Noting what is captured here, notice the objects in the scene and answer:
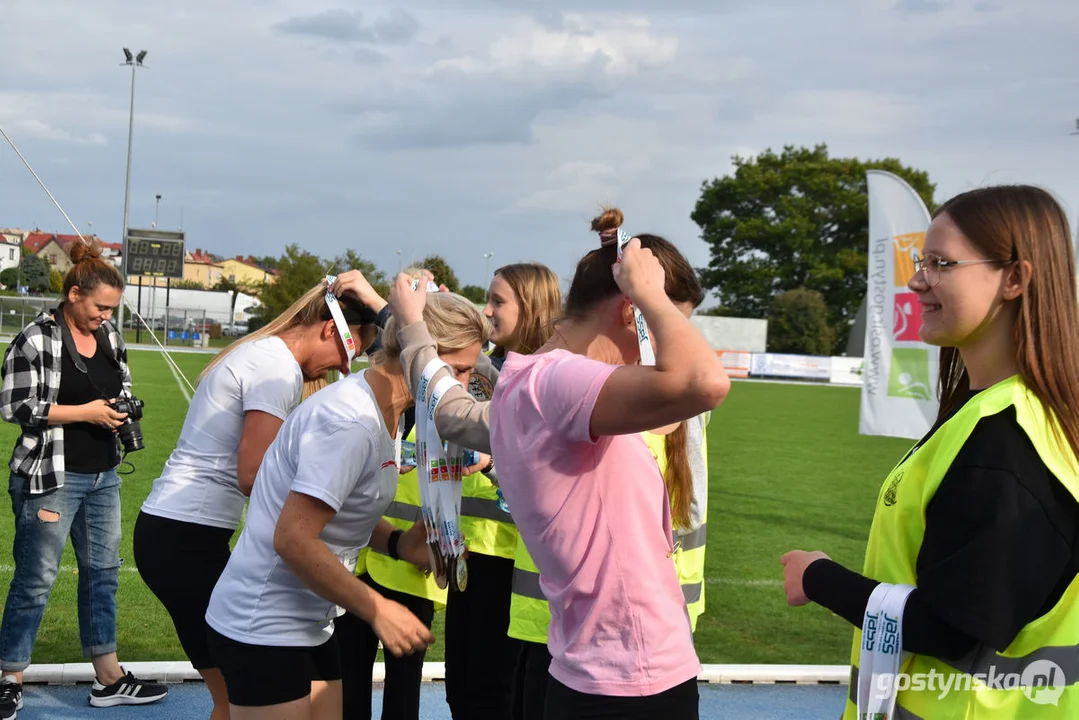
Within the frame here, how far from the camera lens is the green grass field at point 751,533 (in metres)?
6.16

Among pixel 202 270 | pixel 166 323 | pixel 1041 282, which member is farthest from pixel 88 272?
pixel 202 270

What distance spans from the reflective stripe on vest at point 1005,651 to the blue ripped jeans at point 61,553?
4.22m

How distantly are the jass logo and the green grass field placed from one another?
4342 mm

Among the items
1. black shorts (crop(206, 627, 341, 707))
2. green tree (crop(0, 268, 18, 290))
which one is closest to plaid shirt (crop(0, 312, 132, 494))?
black shorts (crop(206, 627, 341, 707))

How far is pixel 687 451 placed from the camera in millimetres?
3020

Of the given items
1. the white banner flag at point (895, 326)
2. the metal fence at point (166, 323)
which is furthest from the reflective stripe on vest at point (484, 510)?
the metal fence at point (166, 323)

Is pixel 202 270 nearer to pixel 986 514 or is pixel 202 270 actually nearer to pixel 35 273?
pixel 35 273

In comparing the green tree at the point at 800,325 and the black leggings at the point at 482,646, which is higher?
the green tree at the point at 800,325

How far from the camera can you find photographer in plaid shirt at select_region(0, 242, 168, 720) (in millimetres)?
4621

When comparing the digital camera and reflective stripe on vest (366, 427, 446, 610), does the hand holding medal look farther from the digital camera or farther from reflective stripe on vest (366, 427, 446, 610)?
the digital camera

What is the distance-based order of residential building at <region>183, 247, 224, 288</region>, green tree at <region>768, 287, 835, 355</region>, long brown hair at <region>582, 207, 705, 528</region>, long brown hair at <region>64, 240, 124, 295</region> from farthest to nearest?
residential building at <region>183, 247, 224, 288</region> < green tree at <region>768, 287, 835, 355</region> < long brown hair at <region>64, 240, 124, 295</region> < long brown hair at <region>582, 207, 705, 528</region>

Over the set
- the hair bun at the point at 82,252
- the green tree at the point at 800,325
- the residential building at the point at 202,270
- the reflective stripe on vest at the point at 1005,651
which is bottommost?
the reflective stripe on vest at the point at 1005,651

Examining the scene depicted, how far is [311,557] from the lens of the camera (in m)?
2.44

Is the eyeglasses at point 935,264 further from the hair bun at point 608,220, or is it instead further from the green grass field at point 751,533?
the green grass field at point 751,533
